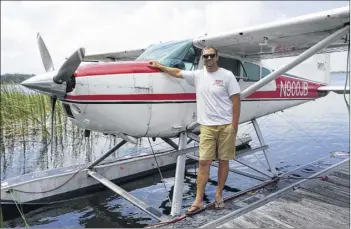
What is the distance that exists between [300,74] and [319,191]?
357 cm

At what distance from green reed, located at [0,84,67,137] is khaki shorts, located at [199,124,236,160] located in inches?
329

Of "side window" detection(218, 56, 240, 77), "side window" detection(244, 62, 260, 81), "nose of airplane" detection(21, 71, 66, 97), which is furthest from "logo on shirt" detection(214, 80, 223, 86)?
"side window" detection(244, 62, 260, 81)

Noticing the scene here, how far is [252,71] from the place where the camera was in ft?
20.7

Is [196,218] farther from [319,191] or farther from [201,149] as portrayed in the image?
[319,191]

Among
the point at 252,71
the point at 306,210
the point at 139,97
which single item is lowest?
the point at 306,210

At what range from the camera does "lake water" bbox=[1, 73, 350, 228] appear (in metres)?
5.78

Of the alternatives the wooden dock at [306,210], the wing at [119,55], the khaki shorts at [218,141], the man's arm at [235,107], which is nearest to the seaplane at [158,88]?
the man's arm at [235,107]

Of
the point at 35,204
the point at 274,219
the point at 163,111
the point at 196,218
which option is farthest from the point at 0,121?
the point at 274,219

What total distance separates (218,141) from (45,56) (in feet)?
9.26

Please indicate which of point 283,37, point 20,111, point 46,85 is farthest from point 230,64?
point 20,111

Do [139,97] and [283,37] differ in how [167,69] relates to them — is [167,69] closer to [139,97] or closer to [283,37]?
[139,97]

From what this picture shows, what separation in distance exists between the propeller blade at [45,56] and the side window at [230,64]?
2805mm

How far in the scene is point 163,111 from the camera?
15.8 feet

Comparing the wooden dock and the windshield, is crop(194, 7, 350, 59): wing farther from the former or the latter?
the wooden dock
